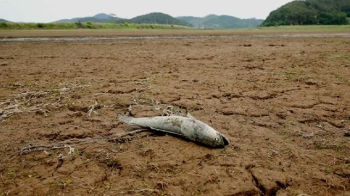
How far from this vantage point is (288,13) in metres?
119

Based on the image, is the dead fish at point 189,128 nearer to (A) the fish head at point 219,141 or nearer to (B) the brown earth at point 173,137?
(A) the fish head at point 219,141

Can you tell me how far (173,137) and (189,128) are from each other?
0.35 m

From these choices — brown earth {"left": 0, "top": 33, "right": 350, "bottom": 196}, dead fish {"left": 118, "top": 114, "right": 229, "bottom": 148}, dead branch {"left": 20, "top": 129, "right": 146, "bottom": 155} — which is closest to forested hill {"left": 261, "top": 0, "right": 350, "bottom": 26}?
brown earth {"left": 0, "top": 33, "right": 350, "bottom": 196}

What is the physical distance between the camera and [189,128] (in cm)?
396

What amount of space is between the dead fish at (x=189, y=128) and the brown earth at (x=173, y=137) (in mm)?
110

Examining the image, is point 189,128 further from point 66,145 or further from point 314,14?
point 314,14

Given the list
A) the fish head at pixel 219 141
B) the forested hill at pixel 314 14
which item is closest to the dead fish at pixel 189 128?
the fish head at pixel 219 141

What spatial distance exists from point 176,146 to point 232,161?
834mm

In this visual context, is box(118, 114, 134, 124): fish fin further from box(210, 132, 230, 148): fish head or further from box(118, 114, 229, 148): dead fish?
box(210, 132, 230, 148): fish head

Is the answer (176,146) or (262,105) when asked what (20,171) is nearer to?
(176,146)

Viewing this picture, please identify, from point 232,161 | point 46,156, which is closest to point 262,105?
Answer: point 232,161

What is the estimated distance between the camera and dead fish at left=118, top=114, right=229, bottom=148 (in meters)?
3.80

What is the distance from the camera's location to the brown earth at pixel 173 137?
3137 millimetres

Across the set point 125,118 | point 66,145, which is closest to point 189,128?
point 125,118
